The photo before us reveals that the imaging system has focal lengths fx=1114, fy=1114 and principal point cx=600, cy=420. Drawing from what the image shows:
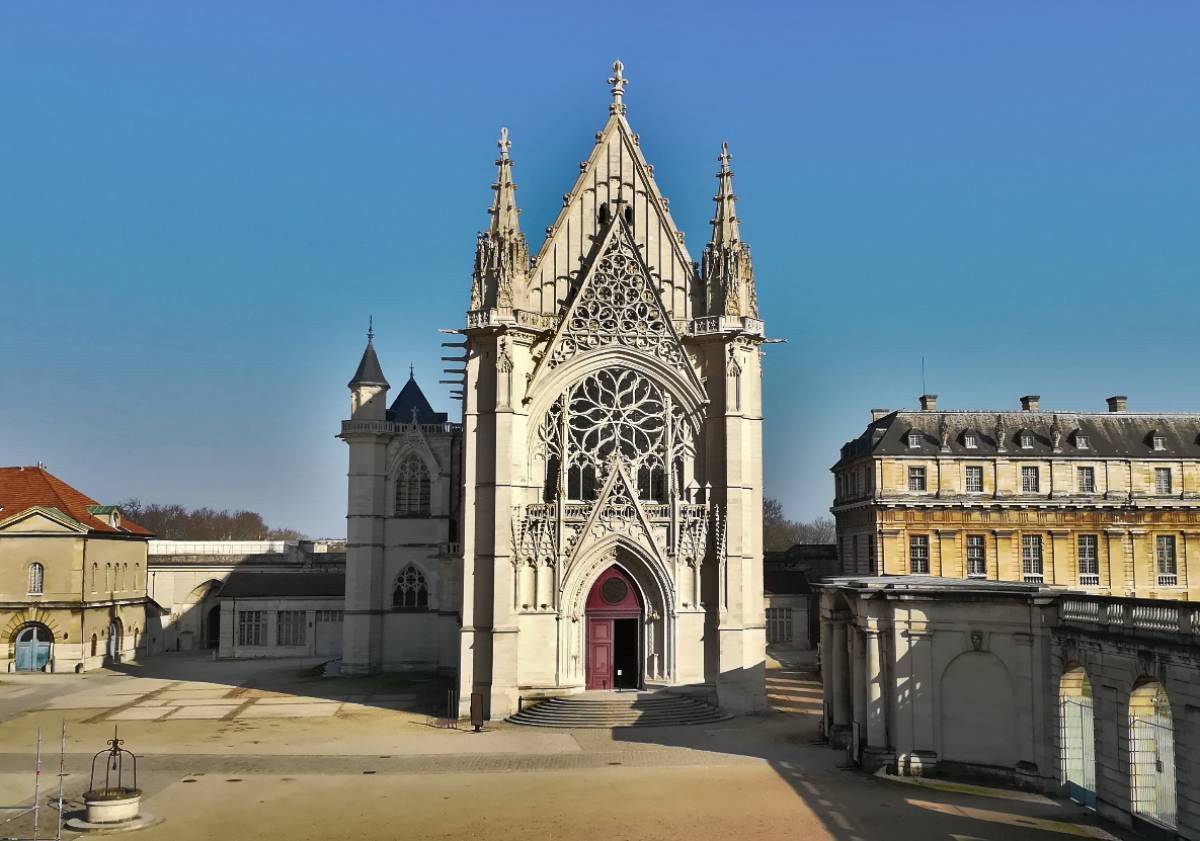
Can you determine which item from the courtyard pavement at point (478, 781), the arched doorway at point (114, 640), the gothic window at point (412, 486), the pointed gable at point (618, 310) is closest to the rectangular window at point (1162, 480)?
the courtyard pavement at point (478, 781)

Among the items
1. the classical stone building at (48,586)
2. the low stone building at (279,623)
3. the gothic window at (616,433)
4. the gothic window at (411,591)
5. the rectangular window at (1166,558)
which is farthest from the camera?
the low stone building at (279,623)

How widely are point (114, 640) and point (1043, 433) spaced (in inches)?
1994

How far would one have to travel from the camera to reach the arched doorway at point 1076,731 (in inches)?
988

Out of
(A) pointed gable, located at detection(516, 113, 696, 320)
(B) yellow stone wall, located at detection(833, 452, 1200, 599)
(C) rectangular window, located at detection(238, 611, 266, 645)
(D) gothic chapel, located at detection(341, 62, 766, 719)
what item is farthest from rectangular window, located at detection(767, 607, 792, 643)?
(C) rectangular window, located at detection(238, 611, 266, 645)

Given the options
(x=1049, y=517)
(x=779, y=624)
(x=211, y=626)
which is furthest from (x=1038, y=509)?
(x=211, y=626)

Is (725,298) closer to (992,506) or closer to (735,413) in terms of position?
(735,413)

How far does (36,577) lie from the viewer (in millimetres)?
56906

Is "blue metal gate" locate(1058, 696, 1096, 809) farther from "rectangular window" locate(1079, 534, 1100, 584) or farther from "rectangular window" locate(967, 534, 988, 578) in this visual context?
"rectangular window" locate(1079, 534, 1100, 584)

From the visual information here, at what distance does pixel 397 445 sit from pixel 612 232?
19324 millimetres

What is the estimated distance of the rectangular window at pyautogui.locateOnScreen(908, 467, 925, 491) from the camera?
53.2m

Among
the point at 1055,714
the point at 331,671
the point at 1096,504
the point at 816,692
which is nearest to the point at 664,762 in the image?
the point at 1055,714

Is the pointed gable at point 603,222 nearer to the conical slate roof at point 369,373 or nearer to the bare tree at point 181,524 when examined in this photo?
the conical slate roof at point 369,373

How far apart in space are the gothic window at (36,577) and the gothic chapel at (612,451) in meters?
28.8

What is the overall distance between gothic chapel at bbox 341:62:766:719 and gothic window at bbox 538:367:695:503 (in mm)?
60
